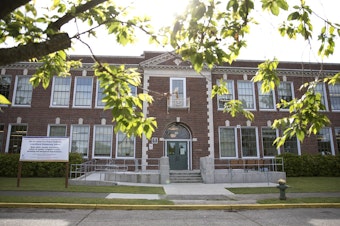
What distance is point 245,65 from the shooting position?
23375 millimetres

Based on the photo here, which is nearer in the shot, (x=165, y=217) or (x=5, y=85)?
(x=165, y=217)

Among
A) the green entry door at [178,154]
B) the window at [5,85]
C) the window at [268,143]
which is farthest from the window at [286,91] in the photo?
the window at [5,85]

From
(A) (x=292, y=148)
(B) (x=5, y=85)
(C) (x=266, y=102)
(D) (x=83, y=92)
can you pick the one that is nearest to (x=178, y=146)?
(C) (x=266, y=102)

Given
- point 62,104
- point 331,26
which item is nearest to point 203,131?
point 62,104

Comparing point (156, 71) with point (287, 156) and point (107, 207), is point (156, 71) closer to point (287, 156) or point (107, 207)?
point (287, 156)

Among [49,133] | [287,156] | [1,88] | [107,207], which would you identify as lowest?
[107,207]

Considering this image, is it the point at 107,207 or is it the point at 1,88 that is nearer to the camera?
the point at 107,207

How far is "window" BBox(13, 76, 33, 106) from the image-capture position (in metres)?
21.3

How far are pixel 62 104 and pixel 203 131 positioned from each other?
11987mm

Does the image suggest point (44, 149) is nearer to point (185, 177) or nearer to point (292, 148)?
point (185, 177)

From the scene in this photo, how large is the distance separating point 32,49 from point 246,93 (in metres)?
21.8

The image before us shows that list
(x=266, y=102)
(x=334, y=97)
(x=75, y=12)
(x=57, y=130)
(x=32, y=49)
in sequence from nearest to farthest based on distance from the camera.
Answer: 1. (x=32, y=49)
2. (x=75, y=12)
3. (x=57, y=130)
4. (x=266, y=102)
5. (x=334, y=97)

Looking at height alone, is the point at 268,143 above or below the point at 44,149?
above

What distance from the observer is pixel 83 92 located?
21781 mm
